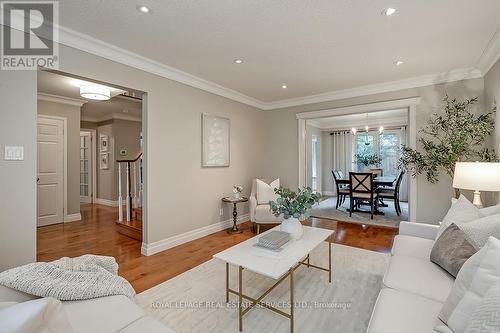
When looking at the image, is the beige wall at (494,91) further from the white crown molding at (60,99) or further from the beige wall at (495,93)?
the white crown molding at (60,99)

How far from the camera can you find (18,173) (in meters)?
2.15

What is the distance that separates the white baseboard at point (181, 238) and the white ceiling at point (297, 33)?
2.38m

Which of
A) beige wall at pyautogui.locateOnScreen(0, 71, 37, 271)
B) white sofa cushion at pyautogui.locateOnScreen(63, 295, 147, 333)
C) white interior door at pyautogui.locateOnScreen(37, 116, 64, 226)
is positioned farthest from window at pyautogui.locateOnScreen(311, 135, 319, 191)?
white sofa cushion at pyautogui.locateOnScreen(63, 295, 147, 333)

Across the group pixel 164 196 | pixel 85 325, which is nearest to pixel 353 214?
pixel 164 196

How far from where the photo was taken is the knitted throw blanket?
114 cm

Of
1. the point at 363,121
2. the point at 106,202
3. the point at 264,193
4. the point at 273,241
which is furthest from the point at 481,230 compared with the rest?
the point at 106,202

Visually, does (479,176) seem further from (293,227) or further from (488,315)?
(488,315)

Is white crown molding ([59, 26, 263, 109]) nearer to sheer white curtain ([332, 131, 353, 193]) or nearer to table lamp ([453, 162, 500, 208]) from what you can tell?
table lamp ([453, 162, 500, 208])

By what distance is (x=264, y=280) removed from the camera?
239cm

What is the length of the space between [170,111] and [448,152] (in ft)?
12.2

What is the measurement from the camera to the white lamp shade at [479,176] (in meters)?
2.23

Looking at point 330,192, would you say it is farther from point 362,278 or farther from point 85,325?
point 85,325

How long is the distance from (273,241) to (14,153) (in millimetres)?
2395

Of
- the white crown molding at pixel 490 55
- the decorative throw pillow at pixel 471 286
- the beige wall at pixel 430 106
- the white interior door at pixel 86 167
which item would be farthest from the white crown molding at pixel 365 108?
the white interior door at pixel 86 167
